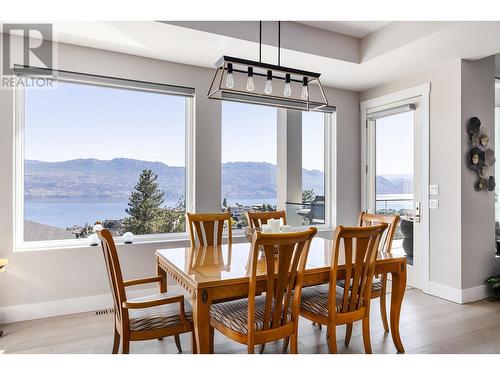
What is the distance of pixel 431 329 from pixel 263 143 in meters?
2.67

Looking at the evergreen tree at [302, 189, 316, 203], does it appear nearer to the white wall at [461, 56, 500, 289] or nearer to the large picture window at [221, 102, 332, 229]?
the large picture window at [221, 102, 332, 229]

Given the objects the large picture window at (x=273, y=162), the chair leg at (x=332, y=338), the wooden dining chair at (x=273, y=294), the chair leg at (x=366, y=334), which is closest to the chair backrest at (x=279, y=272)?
the wooden dining chair at (x=273, y=294)

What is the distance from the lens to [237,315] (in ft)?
6.88

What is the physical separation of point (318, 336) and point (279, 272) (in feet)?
4.04

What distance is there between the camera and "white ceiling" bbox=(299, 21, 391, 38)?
11.3 feet

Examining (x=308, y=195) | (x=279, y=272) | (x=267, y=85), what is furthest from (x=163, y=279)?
(x=308, y=195)

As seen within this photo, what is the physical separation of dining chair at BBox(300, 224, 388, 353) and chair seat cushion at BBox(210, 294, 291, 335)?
29 centimetres

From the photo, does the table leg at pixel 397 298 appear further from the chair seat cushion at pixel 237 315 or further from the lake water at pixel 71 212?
the lake water at pixel 71 212

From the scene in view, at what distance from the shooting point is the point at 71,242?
3.44 m

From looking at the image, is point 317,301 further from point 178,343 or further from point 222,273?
point 178,343

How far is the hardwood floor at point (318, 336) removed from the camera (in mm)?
2570

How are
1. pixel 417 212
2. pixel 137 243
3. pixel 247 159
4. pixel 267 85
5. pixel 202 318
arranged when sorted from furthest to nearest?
pixel 247 159, pixel 417 212, pixel 137 243, pixel 267 85, pixel 202 318

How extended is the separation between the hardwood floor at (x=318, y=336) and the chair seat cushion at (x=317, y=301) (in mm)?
413

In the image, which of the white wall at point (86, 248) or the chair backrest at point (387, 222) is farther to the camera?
the white wall at point (86, 248)
